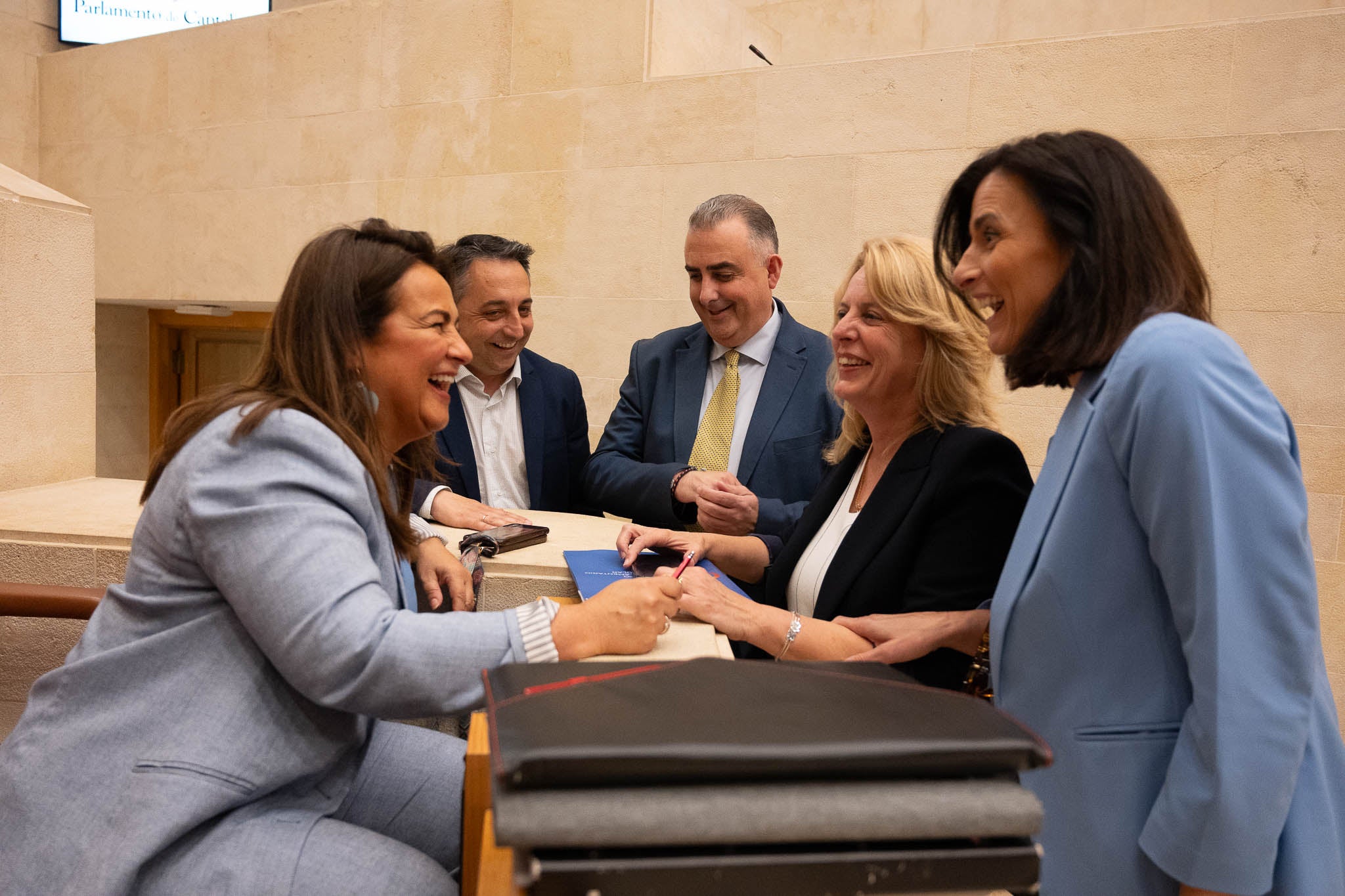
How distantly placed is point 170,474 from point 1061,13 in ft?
19.6

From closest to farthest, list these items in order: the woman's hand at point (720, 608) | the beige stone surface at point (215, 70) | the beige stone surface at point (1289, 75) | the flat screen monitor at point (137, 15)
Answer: the woman's hand at point (720, 608) → the beige stone surface at point (1289, 75) → the beige stone surface at point (215, 70) → the flat screen monitor at point (137, 15)

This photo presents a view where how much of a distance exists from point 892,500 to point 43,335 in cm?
299

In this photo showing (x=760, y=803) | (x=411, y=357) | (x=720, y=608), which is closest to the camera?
(x=760, y=803)

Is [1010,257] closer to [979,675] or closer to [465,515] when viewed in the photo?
[979,675]

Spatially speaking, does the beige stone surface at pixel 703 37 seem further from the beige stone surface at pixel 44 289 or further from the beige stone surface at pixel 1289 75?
the beige stone surface at pixel 44 289

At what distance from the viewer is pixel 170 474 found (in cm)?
154

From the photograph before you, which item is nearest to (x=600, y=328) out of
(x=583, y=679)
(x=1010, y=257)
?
(x=1010, y=257)

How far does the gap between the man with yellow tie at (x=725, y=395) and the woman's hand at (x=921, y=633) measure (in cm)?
132

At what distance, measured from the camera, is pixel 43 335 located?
11.2 feet

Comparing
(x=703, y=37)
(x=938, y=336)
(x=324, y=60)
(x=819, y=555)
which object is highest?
(x=703, y=37)

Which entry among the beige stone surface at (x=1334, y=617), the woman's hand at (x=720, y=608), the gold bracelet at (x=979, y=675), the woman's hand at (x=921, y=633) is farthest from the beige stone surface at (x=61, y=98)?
the beige stone surface at (x=1334, y=617)

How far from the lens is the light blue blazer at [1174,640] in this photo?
4.06ft

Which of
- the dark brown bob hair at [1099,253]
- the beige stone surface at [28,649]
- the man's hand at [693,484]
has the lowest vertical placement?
the beige stone surface at [28,649]

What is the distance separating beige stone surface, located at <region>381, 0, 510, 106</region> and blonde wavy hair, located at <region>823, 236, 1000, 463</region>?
3859 millimetres
